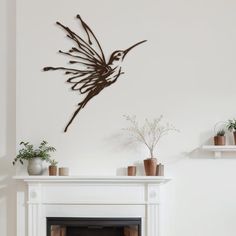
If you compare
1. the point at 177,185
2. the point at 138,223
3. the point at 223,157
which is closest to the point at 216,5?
the point at 223,157

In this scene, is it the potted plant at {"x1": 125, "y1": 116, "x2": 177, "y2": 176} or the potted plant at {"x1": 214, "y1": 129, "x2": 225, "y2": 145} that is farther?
the potted plant at {"x1": 125, "y1": 116, "x2": 177, "y2": 176}

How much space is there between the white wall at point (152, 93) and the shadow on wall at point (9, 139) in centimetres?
3

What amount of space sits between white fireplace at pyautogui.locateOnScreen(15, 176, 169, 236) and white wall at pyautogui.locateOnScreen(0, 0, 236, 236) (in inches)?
6.5

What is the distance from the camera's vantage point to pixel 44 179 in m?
4.03

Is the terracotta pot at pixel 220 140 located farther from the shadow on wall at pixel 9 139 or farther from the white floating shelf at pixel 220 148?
the shadow on wall at pixel 9 139

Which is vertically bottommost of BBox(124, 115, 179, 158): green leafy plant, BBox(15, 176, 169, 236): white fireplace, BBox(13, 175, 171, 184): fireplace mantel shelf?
BBox(15, 176, 169, 236): white fireplace

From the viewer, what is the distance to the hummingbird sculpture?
423 centimetres

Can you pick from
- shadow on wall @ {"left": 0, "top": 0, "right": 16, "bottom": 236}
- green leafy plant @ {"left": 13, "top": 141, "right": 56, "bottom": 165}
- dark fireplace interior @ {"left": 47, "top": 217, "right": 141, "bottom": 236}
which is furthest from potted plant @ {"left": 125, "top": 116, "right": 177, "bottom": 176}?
shadow on wall @ {"left": 0, "top": 0, "right": 16, "bottom": 236}

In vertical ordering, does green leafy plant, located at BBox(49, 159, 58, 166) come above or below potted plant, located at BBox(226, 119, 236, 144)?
below

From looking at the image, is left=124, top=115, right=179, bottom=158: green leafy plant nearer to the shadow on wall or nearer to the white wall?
the white wall

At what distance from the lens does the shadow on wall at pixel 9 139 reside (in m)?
4.30

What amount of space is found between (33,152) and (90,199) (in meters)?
0.60

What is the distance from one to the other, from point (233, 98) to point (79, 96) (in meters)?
1.29

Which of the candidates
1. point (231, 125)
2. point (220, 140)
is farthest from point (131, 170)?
point (231, 125)
